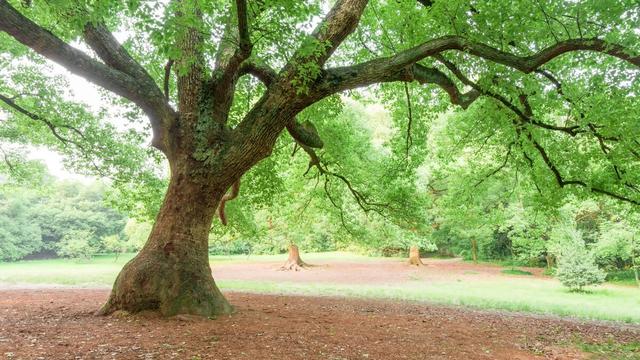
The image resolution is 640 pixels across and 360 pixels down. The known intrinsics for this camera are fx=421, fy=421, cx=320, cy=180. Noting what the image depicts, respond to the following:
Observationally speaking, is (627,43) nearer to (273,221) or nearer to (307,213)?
(307,213)

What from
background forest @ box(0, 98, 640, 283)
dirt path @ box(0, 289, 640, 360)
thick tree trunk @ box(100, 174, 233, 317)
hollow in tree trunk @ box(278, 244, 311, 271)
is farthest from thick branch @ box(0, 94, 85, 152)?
hollow in tree trunk @ box(278, 244, 311, 271)

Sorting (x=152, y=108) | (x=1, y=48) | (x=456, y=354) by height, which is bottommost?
(x=456, y=354)

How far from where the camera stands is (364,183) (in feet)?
47.3

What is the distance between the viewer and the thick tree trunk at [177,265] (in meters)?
7.20

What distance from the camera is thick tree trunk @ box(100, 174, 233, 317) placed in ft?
23.6

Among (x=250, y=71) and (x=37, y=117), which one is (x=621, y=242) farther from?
(x=37, y=117)

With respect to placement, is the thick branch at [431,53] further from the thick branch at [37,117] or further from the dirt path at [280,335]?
the thick branch at [37,117]

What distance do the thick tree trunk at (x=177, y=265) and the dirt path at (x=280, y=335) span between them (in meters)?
0.36

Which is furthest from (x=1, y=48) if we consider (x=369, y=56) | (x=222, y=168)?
(x=369, y=56)

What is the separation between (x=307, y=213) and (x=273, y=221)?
22.1 feet

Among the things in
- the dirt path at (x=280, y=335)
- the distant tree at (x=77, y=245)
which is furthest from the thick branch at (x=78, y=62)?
the distant tree at (x=77, y=245)

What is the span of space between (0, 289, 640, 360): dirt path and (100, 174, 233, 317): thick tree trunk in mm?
357

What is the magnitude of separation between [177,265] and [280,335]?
2.33m

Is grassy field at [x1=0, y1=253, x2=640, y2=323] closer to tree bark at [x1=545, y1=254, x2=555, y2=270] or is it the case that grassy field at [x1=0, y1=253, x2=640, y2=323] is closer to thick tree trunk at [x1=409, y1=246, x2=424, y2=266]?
tree bark at [x1=545, y1=254, x2=555, y2=270]
